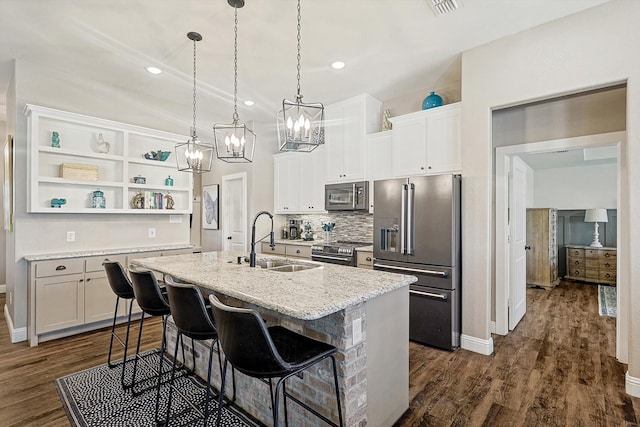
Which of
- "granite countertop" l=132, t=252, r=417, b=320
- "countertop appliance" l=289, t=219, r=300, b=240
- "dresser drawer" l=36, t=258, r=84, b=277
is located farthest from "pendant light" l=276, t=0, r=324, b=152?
"countertop appliance" l=289, t=219, r=300, b=240

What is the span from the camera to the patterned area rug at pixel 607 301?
450cm

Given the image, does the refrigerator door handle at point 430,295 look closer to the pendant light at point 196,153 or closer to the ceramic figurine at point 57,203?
the pendant light at point 196,153

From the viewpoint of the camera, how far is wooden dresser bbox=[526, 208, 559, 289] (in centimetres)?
607

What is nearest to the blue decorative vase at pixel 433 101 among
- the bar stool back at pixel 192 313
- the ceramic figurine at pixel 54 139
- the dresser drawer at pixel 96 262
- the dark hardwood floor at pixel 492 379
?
the dark hardwood floor at pixel 492 379

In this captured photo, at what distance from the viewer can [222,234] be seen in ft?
20.4

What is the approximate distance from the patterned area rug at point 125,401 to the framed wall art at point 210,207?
12.5 ft

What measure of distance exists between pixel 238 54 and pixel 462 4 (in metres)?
2.14

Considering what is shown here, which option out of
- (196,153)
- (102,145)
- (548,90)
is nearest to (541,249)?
(548,90)

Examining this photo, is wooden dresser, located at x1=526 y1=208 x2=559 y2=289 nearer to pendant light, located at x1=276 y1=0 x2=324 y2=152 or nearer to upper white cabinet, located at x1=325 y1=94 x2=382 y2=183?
upper white cabinet, located at x1=325 y1=94 x2=382 y2=183

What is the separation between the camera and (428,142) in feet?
12.2

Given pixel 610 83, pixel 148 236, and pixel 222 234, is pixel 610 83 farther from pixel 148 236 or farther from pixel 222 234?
pixel 222 234

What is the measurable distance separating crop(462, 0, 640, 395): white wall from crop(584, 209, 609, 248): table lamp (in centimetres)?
453

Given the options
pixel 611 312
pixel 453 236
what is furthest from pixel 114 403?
pixel 611 312

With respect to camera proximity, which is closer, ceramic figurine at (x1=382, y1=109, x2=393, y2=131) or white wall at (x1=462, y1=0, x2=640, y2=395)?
white wall at (x1=462, y1=0, x2=640, y2=395)
